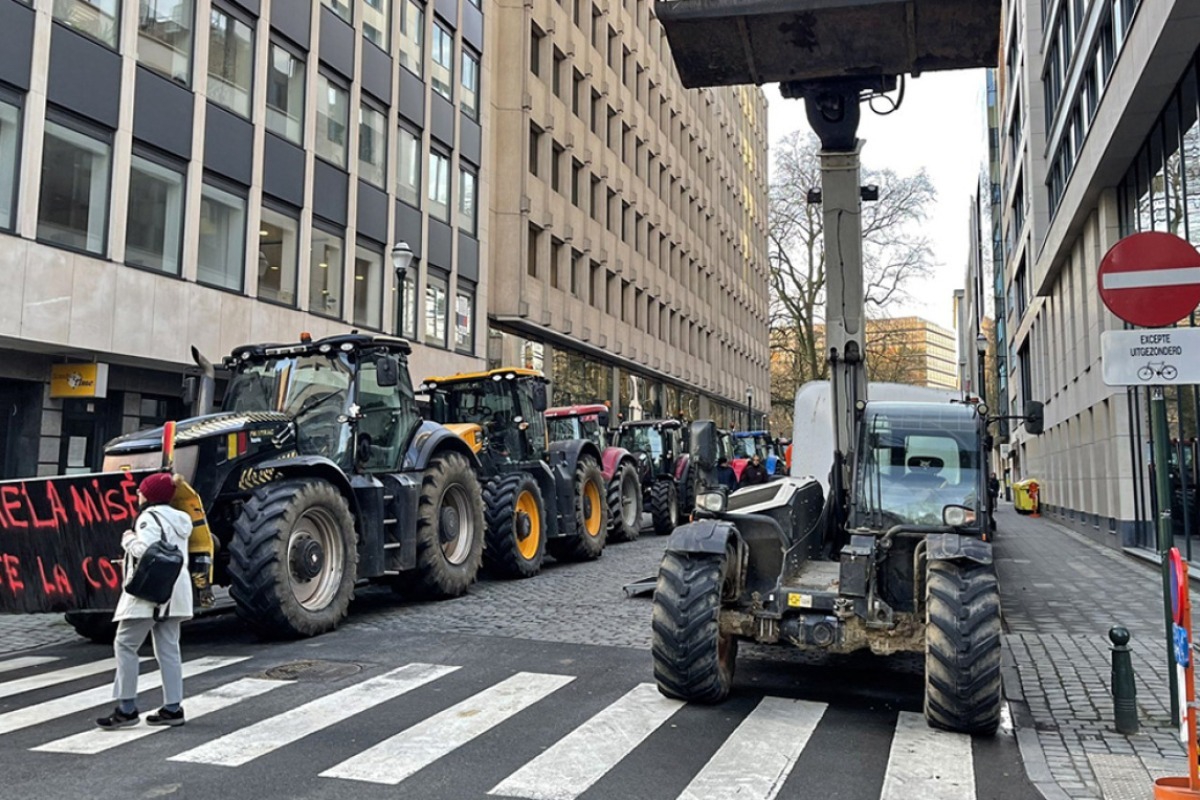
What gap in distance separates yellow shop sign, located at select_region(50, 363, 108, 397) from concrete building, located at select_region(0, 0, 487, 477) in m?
0.02

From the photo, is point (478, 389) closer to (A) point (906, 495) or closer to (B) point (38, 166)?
(B) point (38, 166)

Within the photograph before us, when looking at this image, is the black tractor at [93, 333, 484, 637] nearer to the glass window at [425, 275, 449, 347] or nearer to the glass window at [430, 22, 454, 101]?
the glass window at [425, 275, 449, 347]

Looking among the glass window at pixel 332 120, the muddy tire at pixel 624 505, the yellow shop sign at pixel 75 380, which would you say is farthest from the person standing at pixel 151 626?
the glass window at pixel 332 120

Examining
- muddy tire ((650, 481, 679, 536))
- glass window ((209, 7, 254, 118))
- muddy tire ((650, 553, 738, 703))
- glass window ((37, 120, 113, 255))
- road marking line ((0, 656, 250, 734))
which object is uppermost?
glass window ((209, 7, 254, 118))

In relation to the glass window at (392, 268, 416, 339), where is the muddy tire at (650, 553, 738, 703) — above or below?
below

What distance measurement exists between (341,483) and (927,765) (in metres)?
6.21

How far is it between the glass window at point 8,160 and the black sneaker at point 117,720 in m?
10.4

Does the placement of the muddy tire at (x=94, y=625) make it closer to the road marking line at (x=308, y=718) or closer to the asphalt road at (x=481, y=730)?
the asphalt road at (x=481, y=730)

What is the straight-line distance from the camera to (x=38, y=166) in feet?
47.8

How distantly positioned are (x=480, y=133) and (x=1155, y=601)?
22.0m

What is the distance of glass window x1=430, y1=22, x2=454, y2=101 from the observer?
26562 mm

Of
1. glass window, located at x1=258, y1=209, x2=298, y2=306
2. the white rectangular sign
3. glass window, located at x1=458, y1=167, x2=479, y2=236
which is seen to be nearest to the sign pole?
the white rectangular sign

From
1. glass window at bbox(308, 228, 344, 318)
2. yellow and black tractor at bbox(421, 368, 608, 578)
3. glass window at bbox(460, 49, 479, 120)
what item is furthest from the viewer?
glass window at bbox(460, 49, 479, 120)

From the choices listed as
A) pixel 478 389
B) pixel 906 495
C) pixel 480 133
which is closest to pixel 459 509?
pixel 478 389
